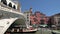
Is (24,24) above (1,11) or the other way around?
the other way around

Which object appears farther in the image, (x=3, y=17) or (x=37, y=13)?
(x=37, y=13)

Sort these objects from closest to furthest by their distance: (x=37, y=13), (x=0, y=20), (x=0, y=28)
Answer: (x=0, y=28) → (x=0, y=20) → (x=37, y=13)

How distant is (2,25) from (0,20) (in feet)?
2.27

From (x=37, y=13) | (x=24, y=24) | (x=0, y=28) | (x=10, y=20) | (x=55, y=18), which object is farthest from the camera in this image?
(x=37, y=13)

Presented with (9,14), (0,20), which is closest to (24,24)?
(9,14)

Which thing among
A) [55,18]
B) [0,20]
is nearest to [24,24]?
[0,20]

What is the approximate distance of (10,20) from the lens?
17.1 metres

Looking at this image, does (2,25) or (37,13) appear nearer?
(2,25)

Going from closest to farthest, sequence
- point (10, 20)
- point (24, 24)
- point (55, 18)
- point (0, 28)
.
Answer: point (0, 28)
point (10, 20)
point (24, 24)
point (55, 18)

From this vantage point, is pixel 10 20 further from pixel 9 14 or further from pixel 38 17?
pixel 38 17

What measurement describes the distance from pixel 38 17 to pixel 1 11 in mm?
50988

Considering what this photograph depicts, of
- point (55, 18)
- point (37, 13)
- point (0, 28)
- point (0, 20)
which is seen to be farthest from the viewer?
point (37, 13)

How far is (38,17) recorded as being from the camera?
215 feet

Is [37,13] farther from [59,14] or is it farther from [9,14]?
[9,14]
